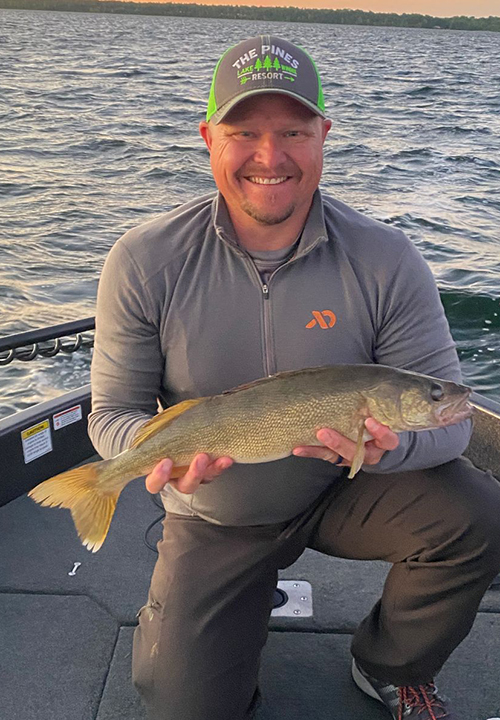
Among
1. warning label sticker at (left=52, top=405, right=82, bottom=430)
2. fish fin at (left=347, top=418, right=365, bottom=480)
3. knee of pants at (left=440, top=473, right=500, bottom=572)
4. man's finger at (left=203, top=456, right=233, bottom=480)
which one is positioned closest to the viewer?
fish fin at (left=347, top=418, right=365, bottom=480)

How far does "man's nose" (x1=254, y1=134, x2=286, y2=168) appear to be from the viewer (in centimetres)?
270

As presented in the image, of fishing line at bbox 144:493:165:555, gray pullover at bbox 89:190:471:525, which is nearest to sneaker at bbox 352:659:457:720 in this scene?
gray pullover at bbox 89:190:471:525

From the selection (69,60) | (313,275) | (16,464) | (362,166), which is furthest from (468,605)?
(69,60)

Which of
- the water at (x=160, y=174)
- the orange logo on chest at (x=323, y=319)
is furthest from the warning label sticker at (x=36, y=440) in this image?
the water at (x=160, y=174)

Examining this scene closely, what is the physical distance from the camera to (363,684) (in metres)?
2.82

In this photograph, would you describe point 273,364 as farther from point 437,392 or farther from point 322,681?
point 322,681

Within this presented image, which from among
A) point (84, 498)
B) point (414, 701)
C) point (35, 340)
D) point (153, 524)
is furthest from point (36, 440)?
point (414, 701)

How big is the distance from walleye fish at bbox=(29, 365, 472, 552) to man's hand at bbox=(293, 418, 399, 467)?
0.12ft

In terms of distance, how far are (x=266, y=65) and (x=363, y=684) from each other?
2207 millimetres

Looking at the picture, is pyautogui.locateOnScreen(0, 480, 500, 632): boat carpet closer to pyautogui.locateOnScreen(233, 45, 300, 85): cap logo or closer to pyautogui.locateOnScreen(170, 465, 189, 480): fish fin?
pyautogui.locateOnScreen(170, 465, 189, 480): fish fin

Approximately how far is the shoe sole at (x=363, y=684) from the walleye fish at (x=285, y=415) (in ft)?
3.23

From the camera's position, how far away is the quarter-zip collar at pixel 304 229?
2.70m

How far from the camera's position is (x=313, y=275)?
273 cm

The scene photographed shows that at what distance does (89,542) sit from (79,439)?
5.85 feet
